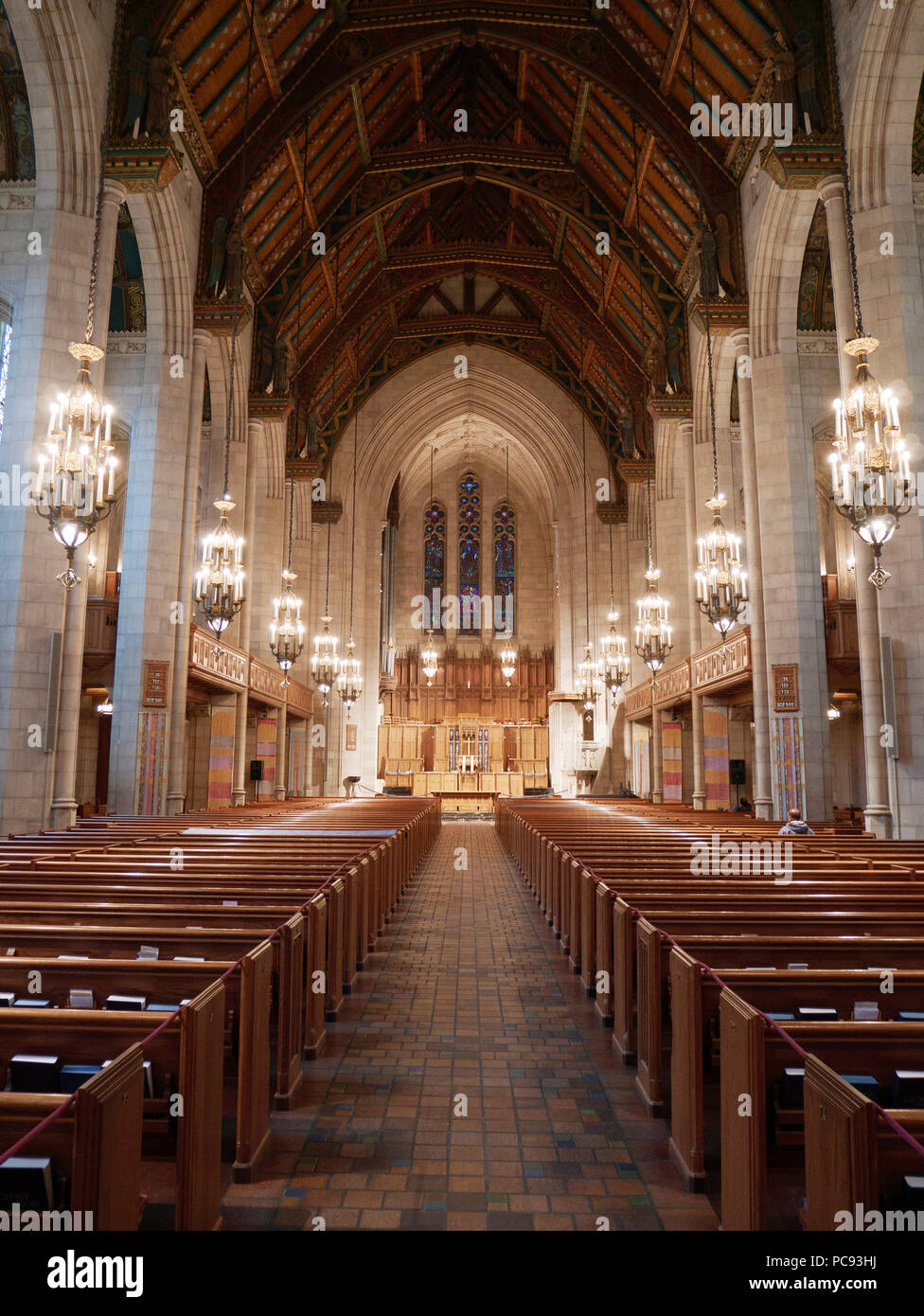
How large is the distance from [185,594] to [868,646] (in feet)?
31.1

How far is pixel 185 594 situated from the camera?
41.3 feet

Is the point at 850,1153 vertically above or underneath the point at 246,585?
underneath

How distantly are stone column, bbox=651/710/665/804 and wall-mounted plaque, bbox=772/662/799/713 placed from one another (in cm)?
706

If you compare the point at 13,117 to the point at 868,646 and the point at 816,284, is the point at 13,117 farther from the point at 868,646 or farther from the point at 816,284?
the point at 868,646

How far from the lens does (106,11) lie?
33.0 feet

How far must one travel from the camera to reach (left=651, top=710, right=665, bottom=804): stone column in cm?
1877

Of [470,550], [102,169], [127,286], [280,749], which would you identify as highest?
[470,550]

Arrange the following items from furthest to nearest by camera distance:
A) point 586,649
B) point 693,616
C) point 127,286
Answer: point 586,649 → point 693,616 → point 127,286

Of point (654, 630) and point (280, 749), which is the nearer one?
point (654, 630)

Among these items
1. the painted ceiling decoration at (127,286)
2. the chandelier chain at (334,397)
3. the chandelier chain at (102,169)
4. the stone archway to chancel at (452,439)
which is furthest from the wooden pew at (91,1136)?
the stone archway to chancel at (452,439)

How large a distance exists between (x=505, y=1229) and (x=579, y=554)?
79.0ft

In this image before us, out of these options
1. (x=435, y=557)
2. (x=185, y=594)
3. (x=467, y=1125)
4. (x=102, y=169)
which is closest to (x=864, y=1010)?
(x=467, y=1125)

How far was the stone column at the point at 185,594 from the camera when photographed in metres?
12.1
